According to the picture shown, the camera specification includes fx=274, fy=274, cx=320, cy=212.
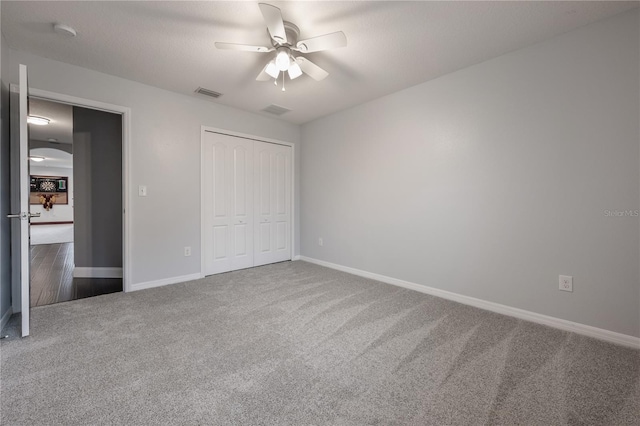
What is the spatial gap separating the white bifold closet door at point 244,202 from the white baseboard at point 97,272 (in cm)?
150

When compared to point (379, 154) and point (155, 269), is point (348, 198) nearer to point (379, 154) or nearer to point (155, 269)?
point (379, 154)

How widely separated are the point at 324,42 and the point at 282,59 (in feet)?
1.20

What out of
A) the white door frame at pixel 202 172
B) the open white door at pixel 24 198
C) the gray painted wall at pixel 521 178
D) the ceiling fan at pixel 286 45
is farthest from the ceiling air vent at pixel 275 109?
the open white door at pixel 24 198

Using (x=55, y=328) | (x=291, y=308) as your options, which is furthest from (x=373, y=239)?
(x=55, y=328)

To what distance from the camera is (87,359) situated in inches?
73.0

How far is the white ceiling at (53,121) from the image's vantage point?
4.16 m

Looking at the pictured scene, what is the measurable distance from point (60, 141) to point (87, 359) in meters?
7.16

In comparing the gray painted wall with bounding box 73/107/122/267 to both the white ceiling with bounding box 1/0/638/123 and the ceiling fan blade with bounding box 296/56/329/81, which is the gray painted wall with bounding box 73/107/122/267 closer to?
the white ceiling with bounding box 1/0/638/123

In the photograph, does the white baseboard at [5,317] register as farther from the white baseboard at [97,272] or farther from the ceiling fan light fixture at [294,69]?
the ceiling fan light fixture at [294,69]

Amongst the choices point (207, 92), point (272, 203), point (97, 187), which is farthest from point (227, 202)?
point (97, 187)

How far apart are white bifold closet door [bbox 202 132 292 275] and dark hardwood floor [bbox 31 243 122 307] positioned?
1.30 meters

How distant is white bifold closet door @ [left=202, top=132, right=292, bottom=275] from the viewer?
13.0ft

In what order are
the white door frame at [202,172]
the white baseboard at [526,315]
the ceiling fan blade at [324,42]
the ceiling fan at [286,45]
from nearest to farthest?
the ceiling fan at [286,45] → the ceiling fan blade at [324,42] → the white baseboard at [526,315] → the white door frame at [202,172]

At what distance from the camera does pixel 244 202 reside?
4316 mm
